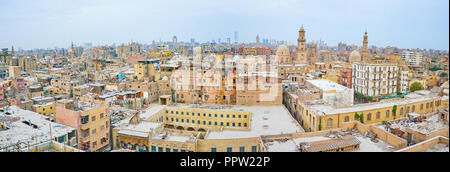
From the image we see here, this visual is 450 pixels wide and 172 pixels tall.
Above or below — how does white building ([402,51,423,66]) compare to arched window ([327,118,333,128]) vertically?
above

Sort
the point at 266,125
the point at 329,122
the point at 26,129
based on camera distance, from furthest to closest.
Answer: the point at 266,125 < the point at 329,122 < the point at 26,129

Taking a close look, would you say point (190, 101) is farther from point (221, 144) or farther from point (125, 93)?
point (221, 144)

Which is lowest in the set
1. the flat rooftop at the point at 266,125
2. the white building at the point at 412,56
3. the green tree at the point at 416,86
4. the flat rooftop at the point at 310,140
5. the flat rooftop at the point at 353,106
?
the flat rooftop at the point at 266,125

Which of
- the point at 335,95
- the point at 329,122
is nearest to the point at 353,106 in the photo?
the point at 329,122

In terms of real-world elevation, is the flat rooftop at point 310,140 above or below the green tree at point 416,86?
below

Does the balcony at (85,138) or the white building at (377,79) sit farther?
the white building at (377,79)

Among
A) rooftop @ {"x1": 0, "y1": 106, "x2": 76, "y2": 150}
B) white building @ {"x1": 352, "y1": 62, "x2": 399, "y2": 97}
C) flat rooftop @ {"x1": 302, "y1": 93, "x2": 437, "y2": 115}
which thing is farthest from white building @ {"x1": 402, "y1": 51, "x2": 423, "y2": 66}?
rooftop @ {"x1": 0, "y1": 106, "x2": 76, "y2": 150}

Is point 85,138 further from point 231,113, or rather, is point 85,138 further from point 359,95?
point 359,95

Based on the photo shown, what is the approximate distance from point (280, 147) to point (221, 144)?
242cm

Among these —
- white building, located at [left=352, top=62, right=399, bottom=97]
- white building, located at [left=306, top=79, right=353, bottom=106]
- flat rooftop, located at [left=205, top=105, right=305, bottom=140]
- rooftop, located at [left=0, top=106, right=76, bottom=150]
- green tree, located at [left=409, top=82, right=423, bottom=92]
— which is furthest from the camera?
white building, located at [left=352, top=62, right=399, bottom=97]

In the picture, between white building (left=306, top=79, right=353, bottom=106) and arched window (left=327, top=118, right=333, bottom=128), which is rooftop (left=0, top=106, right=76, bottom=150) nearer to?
arched window (left=327, top=118, right=333, bottom=128)

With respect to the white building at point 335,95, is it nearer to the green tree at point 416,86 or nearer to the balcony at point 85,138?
the green tree at point 416,86

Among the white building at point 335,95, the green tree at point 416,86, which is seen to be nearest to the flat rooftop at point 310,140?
the white building at point 335,95
